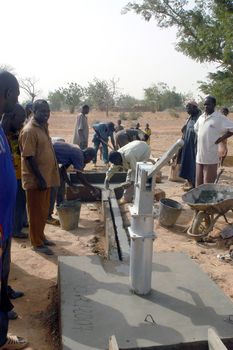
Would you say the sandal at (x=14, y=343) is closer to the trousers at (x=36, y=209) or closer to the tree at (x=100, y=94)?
the trousers at (x=36, y=209)

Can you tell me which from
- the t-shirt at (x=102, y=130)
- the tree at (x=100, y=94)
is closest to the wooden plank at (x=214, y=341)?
the t-shirt at (x=102, y=130)

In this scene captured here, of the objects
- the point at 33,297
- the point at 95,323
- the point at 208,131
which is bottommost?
the point at 33,297

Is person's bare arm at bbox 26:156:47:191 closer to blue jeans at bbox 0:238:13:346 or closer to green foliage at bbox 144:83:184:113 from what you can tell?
blue jeans at bbox 0:238:13:346

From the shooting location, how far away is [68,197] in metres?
7.38

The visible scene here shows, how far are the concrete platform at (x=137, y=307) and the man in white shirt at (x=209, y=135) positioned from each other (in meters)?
2.65

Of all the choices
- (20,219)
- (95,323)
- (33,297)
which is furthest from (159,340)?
(20,219)

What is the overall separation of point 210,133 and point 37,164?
271 centimetres

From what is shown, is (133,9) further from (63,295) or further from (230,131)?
(63,295)

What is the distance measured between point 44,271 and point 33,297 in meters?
0.57

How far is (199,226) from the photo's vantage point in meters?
5.47

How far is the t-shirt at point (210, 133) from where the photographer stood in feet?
19.9

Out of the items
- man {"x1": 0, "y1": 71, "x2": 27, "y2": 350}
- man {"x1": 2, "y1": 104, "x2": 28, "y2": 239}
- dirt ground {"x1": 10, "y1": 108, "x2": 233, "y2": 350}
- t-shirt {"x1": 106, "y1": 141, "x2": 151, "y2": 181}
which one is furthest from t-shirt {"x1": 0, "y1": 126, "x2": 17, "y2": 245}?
t-shirt {"x1": 106, "y1": 141, "x2": 151, "y2": 181}

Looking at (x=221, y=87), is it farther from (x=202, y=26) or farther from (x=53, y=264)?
(x=53, y=264)

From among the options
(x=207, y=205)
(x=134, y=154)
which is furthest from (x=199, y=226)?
(x=134, y=154)
